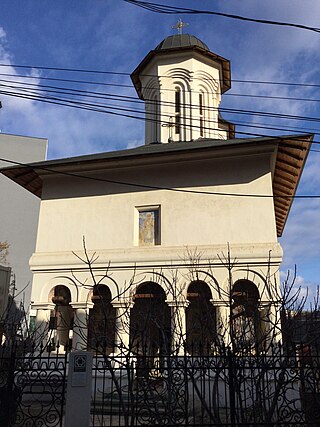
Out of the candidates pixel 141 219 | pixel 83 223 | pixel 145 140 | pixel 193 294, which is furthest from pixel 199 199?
pixel 145 140

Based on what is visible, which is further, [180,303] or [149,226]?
[149,226]

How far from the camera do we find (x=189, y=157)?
12164 mm

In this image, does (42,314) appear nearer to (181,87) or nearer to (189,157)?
(189,157)

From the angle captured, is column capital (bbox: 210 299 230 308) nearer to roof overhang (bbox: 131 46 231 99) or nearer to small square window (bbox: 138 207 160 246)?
small square window (bbox: 138 207 160 246)

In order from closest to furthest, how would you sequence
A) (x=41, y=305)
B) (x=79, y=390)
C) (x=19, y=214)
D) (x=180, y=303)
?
1. (x=79, y=390)
2. (x=180, y=303)
3. (x=41, y=305)
4. (x=19, y=214)

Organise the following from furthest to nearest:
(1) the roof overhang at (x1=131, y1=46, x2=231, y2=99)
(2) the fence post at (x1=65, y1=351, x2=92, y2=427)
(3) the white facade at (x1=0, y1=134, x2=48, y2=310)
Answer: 1. (3) the white facade at (x1=0, y1=134, x2=48, y2=310)
2. (1) the roof overhang at (x1=131, y1=46, x2=231, y2=99)
3. (2) the fence post at (x1=65, y1=351, x2=92, y2=427)

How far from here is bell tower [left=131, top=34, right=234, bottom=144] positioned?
52.5 feet

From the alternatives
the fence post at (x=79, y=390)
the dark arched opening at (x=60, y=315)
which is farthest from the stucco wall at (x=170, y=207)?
the fence post at (x=79, y=390)

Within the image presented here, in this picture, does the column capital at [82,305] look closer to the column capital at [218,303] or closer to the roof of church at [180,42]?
the column capital at [218,303]

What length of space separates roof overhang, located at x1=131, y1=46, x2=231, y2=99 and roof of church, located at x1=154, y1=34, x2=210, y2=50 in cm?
20

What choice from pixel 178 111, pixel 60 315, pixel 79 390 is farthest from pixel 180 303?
pixel 178 111

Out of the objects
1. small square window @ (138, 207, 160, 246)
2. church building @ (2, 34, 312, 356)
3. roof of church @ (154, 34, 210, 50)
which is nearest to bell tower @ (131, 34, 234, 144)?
roof of church @ (154, 34, 210, 50)

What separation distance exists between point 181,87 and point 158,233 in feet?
22.9

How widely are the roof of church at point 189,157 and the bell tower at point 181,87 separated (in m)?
2.97
